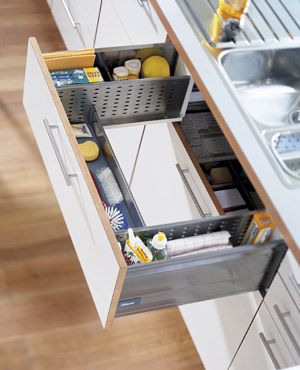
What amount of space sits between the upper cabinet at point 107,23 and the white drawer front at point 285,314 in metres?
0.78

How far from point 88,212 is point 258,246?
1.23 feet

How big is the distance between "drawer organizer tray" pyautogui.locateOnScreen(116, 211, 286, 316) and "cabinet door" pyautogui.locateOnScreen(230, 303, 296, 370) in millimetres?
86

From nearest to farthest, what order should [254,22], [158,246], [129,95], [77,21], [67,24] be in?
1. [158,246]
2. [254,22]
3. [129,95]
4. [77,21]
5. [67,24]

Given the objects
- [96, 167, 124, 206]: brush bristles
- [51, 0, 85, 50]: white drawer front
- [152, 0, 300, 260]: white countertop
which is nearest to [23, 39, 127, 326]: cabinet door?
[96, 167, 124, 206]: brush bristles

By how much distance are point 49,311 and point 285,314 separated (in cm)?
84

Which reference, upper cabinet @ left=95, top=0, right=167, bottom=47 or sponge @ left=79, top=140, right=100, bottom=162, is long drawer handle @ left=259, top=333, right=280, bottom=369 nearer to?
sponge @ left=79, top=140, right=100, bottom=162

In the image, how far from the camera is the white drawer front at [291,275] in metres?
1.51

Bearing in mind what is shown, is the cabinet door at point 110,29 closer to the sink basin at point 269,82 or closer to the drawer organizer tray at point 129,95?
the drawer organizer tray at point 129,95

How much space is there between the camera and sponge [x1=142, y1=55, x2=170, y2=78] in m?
1.93

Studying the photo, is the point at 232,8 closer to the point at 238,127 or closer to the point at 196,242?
the point at 238,127

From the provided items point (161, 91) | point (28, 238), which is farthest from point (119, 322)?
point (161, 91)

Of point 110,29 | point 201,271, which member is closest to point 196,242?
point 201,271

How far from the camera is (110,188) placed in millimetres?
1809

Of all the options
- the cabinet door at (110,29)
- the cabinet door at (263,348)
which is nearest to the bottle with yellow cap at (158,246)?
the cabinet door at (263,348)
